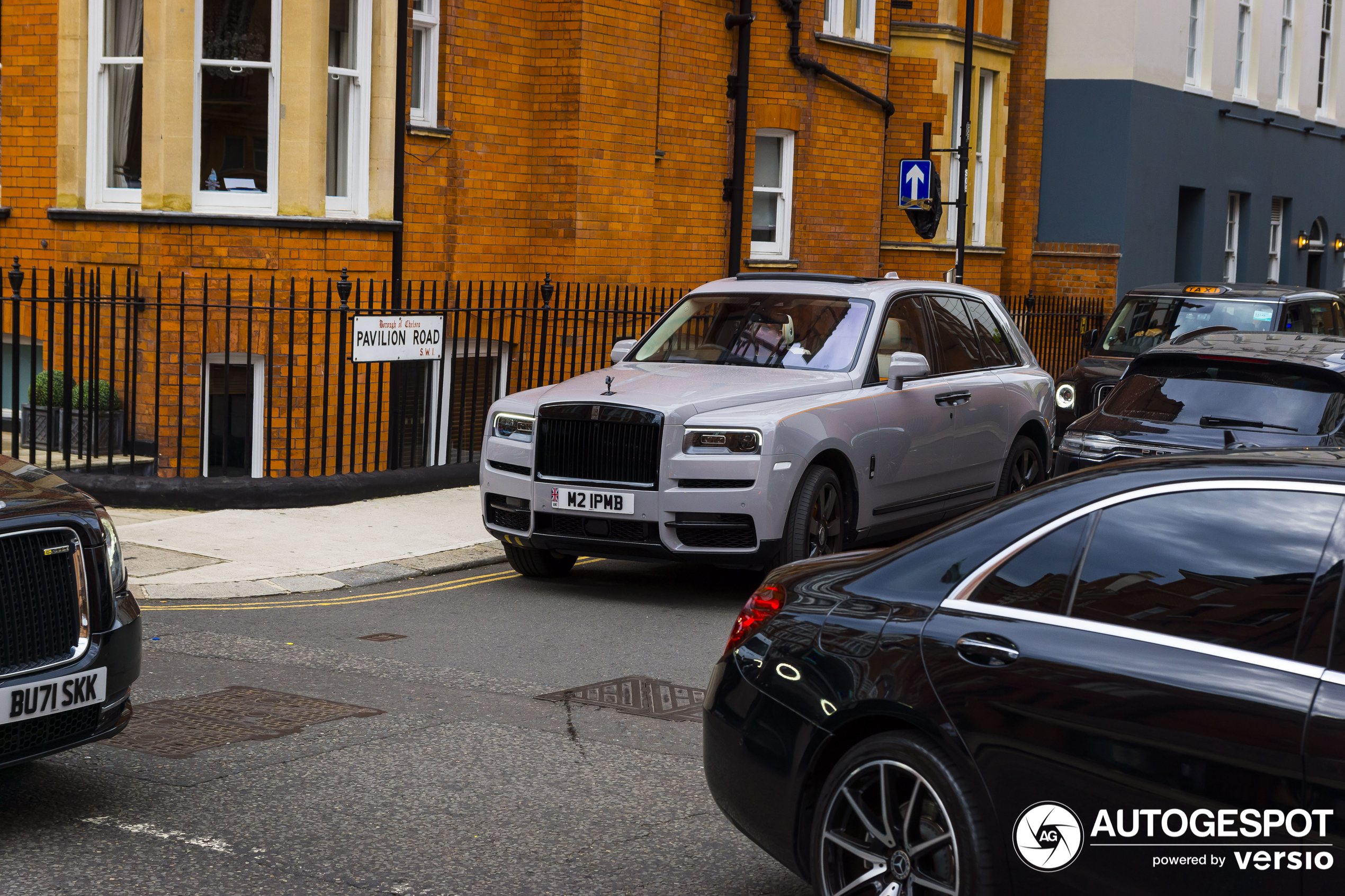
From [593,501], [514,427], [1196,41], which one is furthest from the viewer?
[1196,41]

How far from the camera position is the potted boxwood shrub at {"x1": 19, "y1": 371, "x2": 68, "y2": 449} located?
12805 millimetres

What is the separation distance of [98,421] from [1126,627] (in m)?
11.4

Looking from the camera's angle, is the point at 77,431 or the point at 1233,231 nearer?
the point at 77,431

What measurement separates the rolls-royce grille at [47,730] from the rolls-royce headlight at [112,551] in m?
0.46

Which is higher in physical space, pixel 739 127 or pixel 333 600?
pixel 739 127

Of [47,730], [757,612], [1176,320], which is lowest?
[47,730]

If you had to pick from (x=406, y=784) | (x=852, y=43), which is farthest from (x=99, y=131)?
(x=852, y=43)

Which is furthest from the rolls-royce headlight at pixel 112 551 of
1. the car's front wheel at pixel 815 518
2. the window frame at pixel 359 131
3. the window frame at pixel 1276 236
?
the window frame at pixel 1276 236

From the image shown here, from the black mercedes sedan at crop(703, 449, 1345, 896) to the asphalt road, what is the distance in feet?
2.70

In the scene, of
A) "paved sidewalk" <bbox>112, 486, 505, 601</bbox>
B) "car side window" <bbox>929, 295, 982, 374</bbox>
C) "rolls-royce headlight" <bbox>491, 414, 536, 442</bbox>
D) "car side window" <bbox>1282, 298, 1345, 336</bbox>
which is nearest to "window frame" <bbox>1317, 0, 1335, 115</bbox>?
"car side window" <bbox>1282, 298, 1345, 336</bbox>

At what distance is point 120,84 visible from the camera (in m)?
13.9

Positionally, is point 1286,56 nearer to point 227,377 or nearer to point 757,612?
point 227,377

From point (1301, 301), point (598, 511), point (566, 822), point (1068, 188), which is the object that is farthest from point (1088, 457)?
point (1068, 188)

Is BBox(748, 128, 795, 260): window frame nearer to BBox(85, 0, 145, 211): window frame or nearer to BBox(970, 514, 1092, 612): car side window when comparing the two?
BBox(85, 0, 145, 211): window frame
